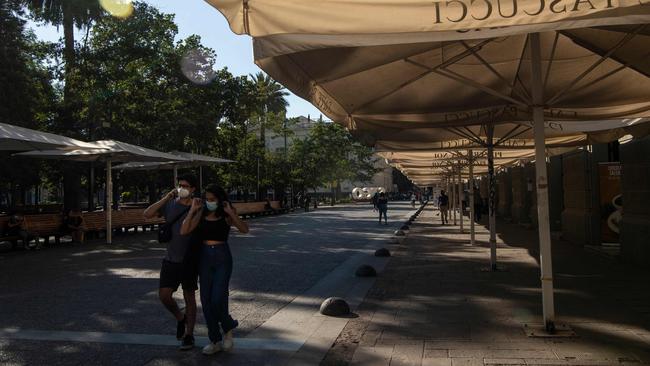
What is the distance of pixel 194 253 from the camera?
17.4ft

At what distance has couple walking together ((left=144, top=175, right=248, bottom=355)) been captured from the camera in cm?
512

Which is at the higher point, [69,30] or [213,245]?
[69,30]

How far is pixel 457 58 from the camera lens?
6160 millimetres

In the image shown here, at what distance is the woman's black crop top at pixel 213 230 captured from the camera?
16.8ft

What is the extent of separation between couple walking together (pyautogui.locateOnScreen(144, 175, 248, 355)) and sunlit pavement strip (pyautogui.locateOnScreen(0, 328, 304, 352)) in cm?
34

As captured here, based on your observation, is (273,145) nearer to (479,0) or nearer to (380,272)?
(380,272)

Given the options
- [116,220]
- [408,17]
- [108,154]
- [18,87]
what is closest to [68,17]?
[18,87]

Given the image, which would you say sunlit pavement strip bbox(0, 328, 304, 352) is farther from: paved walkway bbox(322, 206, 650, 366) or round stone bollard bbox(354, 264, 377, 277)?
round stone bollard bbox(354, 264, 377, 277)

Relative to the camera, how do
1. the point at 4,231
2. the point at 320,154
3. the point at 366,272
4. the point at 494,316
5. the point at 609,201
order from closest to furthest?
the point at 494,316
the point at 366,272
the point at 609,201
the point at 4,231
the point at 320,154

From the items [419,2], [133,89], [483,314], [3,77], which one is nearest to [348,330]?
[483,314]

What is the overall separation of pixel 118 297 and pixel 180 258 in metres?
3.58

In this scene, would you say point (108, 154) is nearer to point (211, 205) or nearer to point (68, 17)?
point (68, 17)

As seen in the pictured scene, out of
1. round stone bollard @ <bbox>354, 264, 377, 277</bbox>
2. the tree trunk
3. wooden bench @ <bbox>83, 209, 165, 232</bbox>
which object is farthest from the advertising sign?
the tree trunk

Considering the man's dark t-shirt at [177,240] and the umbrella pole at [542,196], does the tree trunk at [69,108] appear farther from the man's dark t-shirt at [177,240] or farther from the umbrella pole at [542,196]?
the umbrella pole at [542,196]
